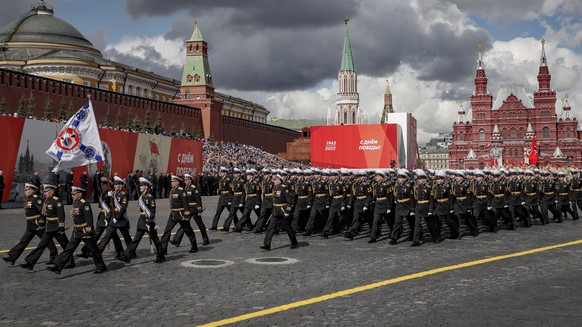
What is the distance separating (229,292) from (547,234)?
10436 millimetres

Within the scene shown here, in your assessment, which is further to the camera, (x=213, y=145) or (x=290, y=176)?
(x=213, y=145)

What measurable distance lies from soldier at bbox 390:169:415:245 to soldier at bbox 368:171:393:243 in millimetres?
Answer: 333

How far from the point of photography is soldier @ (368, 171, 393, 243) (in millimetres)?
14183

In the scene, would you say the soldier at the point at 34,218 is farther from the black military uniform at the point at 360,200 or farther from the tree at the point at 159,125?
the tree at the point at 159,125

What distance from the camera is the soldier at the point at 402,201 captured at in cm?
1387

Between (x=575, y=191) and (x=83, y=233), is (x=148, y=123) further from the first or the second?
(x=83, y=233)

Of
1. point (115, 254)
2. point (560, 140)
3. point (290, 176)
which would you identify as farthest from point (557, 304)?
point (560, 140)

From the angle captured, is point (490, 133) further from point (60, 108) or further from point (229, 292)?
point (229, 292)

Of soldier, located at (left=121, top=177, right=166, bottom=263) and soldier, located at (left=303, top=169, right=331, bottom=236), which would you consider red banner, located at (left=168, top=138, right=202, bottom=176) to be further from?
soldier, located at (left=121, top=177, right=166, bottom=263)

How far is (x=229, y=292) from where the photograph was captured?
8.49 meters

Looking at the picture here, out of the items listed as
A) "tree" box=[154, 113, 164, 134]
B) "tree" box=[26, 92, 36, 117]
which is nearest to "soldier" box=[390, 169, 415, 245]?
"tree" box=[26, 92, 36, 117]

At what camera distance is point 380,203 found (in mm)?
14406

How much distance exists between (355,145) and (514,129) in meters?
59.2

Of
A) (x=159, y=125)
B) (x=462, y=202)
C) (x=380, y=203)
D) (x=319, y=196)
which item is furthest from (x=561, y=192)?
(x=159, y=125)
